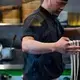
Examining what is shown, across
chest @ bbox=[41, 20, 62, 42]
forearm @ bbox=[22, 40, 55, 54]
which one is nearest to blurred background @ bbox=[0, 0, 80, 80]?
chest @ bbox=[41, 20, 62, 42]

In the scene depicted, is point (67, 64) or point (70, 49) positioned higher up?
point (70, 49)

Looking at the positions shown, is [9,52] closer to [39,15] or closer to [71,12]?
[71,12]

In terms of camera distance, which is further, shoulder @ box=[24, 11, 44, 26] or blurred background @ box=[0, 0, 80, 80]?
blurred background @ box=[0, 0, 80, 80]

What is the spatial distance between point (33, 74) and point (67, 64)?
614 mm

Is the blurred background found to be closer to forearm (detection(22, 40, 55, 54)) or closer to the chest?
the chest

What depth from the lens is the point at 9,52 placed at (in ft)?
6.23

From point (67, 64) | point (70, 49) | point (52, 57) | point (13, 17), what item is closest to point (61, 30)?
point (52, 57)

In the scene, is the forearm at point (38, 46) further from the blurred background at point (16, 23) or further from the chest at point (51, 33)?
the blurred background at point (16, 23)

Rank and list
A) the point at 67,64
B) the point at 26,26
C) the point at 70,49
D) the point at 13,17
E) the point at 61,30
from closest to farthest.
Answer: the point at 70,49 < the point at 26,26 < the point at 61,30 < the point at 67,64 < the point at 13,17

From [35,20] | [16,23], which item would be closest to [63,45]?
[35,20]

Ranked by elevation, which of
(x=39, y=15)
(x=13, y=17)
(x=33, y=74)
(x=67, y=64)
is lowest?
(x=67, y=64)

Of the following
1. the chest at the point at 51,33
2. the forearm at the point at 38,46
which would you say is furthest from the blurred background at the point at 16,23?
the forearm at the point at 38,46

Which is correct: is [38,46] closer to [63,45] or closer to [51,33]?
[63,45]

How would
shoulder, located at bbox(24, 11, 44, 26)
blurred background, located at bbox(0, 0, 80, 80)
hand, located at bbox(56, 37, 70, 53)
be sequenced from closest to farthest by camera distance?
hand, located at bbox(56, 37, 70, 53), shoulder, located at bbox(24, 11, 44, 26), blurred background, located at bbox(0, 0, 80, 80)
